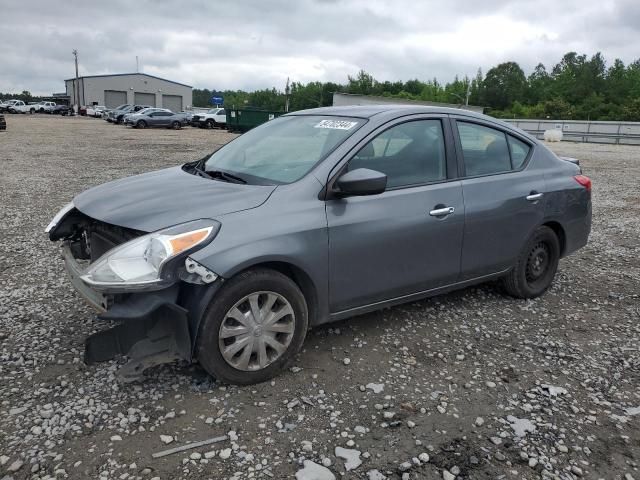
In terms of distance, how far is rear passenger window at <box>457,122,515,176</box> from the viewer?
432cm

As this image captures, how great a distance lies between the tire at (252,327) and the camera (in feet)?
10.0

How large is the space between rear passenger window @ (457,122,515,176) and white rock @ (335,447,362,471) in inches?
95.9

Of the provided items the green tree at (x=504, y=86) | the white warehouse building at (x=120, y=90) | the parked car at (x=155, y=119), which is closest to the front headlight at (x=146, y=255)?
the parked car at (x=155, y=119)

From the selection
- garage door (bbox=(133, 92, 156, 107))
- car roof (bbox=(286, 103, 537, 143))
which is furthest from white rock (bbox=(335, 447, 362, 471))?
garage door (bbox=(133, 92, 156, 107))

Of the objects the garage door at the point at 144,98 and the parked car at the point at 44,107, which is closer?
the parked car at the point at 44,107

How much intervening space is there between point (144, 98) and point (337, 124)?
8266 cm

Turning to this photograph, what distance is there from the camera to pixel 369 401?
322 cm

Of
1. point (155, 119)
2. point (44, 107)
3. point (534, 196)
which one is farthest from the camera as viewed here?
point (44, 107)

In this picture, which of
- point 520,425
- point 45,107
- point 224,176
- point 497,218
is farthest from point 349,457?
point 45,107

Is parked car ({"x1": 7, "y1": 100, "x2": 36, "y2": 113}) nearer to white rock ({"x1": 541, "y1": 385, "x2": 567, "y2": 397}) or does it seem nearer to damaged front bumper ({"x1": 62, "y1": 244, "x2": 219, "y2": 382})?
damaged front bumper ({"x1": 62, "y1": 244, "x2": 219, "y2": 382})

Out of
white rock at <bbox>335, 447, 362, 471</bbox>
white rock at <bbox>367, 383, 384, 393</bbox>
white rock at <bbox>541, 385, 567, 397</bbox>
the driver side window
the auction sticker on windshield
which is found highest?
the auction sticker on windshield

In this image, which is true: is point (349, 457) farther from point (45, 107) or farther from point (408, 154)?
point (45, 107)

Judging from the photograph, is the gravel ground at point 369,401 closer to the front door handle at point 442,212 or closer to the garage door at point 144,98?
the front door handle at point 442,212

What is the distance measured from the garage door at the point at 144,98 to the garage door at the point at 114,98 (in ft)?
5.33
